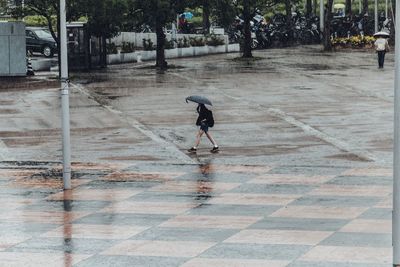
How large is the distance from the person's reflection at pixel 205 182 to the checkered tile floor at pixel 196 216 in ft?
0.06

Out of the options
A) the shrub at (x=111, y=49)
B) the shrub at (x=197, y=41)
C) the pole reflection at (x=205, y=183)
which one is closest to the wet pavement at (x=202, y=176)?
the pole reflection at (x=205, y=183)

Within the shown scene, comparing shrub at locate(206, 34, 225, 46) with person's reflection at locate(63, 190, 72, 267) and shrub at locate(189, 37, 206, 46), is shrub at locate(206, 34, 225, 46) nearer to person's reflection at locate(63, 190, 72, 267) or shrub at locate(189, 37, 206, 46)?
shrub at locate(189, 37, 206, 46)

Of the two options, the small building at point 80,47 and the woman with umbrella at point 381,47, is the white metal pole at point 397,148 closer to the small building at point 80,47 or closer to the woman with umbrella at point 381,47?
the woman with umbrella at point 381,47

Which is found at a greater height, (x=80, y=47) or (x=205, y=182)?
(x=80, y=47)

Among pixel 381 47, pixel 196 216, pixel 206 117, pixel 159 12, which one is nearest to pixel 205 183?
pixel 196 216

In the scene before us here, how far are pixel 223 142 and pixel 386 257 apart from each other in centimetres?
1365

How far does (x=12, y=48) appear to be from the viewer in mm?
49250

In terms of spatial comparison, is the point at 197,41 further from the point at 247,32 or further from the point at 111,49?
the point at 111,49

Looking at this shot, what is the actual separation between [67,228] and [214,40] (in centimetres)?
4528

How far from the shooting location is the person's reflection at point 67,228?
1693 centimetres

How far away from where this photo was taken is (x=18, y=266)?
16438 millimetres

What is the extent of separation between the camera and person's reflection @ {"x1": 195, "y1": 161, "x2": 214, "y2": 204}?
22.1 meters

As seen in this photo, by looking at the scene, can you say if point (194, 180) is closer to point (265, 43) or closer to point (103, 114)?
point (103, 114)

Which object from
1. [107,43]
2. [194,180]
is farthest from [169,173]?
[107,43]
